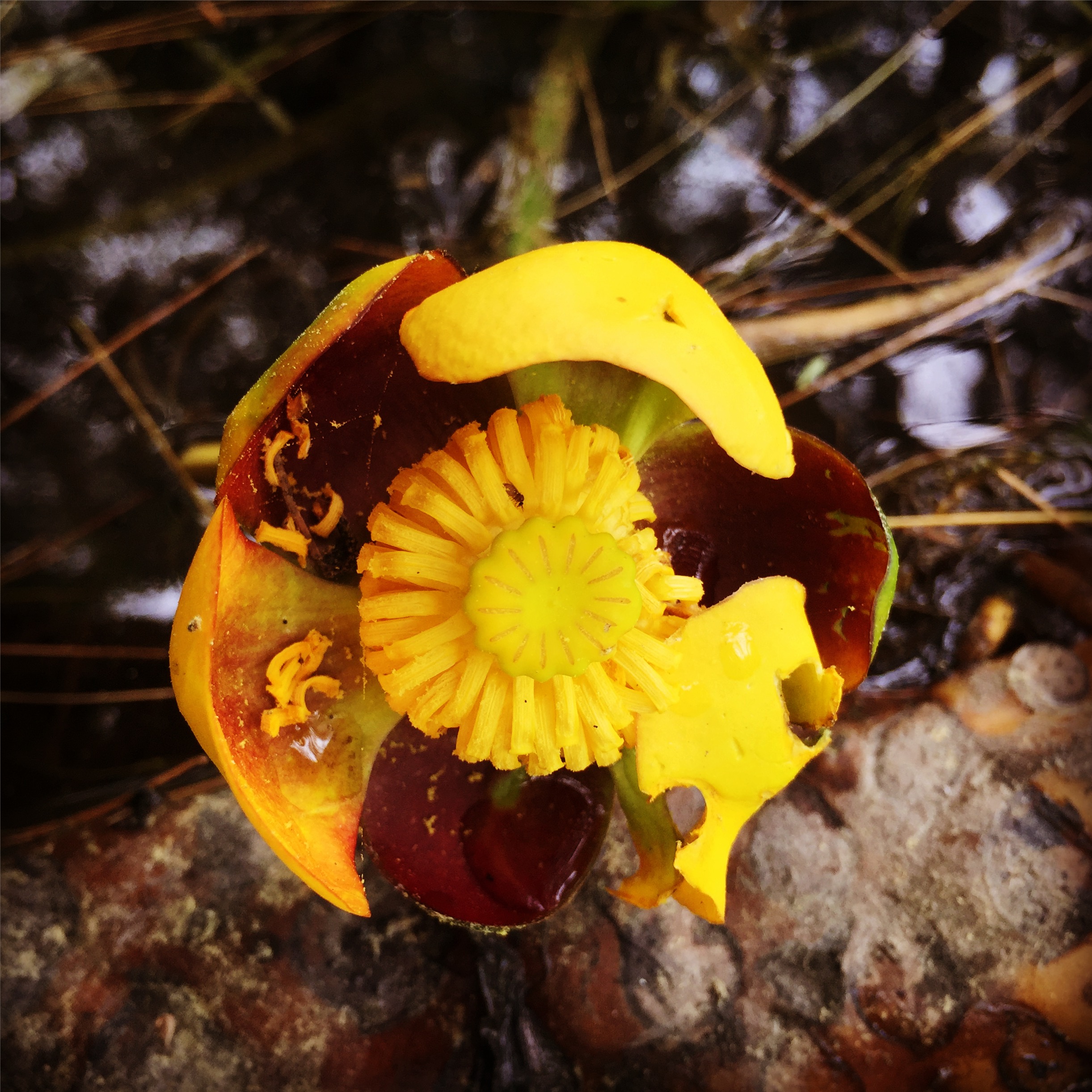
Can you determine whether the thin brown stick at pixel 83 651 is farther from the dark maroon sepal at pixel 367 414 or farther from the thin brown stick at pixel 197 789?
the dark maroon sepal at pixel 367 414

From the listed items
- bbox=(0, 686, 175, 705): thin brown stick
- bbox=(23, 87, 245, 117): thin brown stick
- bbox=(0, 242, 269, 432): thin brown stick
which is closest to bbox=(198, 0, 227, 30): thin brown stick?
bbox=(23, 87, 245, 117): thin brown stick

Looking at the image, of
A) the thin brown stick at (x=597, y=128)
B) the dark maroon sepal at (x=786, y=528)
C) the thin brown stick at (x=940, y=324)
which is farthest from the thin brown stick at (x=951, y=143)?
the dark maroon sepal at (x=786, y=528)

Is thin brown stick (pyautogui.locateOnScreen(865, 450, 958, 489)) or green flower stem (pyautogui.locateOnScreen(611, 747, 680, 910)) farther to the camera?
thin brown stick (pyautogui.locateOnScreen(865, 450, 958, 489))

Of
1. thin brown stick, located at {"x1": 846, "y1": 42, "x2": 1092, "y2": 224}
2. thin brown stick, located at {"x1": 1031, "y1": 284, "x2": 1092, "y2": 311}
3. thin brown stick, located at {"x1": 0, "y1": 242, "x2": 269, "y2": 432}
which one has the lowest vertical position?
thin brown stick, located at {"x1": 1031, "y1": 284, "x2": 1092, "y2": 311}

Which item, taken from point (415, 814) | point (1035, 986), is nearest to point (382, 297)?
point (415, 814)

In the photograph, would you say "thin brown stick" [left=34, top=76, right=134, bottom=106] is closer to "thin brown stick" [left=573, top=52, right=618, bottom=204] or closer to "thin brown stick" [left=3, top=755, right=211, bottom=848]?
"thin brown stick" [left=573, top=52, right=618, bottom=204]

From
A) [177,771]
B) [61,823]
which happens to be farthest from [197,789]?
[61,823]
